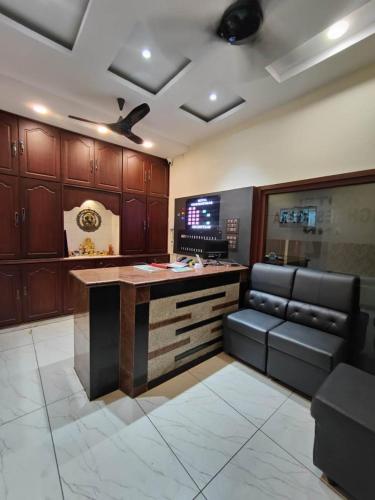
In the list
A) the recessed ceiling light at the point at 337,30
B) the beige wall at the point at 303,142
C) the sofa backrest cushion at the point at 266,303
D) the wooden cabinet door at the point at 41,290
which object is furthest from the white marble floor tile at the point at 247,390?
the recessed ceiling light at the point at 337,30

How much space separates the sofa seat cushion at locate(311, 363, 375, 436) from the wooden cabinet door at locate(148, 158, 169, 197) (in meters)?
3.99

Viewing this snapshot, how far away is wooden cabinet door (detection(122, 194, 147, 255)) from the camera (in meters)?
4.07

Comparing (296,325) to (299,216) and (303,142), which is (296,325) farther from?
(303,142)

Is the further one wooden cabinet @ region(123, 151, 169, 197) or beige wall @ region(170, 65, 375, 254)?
wooden cabinet @ region(123, 151, 169, 197)

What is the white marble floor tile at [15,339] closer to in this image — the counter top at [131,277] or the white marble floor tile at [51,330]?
the white marble floor tile at [51,330]

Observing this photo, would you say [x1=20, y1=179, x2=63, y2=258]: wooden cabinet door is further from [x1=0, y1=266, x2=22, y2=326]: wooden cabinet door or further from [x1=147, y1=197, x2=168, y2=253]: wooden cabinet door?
[x1=147, y1=197, x2=168, y2=253]: wooden cabinet door

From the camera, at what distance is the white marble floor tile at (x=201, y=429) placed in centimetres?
135

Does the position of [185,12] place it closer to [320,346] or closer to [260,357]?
[320,346]

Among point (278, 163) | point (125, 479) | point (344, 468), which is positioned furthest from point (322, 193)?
point (125, 479)

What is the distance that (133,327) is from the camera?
5.87 feet

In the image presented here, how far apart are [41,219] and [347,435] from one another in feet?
12.9

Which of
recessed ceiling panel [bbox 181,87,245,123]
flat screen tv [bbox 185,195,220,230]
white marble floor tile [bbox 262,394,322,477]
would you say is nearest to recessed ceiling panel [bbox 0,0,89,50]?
recessed ceiling panel [bbox 181,87,245,123]

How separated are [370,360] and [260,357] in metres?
1.06

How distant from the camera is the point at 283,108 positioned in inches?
108
